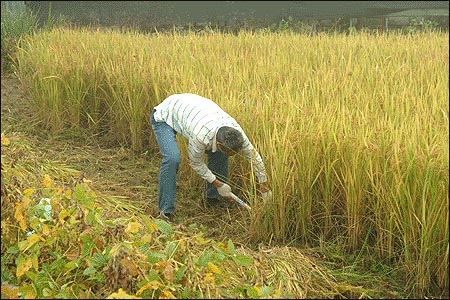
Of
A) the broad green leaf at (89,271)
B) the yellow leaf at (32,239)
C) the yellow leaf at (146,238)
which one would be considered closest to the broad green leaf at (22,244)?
the yellow leaf at (32,239)

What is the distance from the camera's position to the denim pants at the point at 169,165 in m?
3.39

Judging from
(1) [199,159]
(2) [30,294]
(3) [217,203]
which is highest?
(1) [199,159]

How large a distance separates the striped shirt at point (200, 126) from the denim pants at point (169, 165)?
7 centimetres

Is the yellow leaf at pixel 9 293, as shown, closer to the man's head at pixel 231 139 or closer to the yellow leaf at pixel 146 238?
the yellow leaf at pixel 146 238

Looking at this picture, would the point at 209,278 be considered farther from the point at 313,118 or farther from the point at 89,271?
the point at 313,118

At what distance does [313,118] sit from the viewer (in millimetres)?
3014

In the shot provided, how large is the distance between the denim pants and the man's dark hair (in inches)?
17.1

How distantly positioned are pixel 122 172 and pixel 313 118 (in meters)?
1.78

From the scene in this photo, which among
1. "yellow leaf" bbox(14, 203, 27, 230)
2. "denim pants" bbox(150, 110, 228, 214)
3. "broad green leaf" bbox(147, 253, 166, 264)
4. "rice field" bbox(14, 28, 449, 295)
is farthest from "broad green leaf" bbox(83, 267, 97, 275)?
"denim pants" bbox(150, 110, 228, 214)

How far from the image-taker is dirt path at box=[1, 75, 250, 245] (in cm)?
340

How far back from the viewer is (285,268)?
251 centimetres

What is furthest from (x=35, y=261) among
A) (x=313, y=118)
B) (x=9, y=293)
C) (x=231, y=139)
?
(x=313, y=118)

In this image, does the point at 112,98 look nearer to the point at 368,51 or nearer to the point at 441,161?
the point at 368,51

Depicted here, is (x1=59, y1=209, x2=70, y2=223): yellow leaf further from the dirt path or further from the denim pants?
the denim pants
